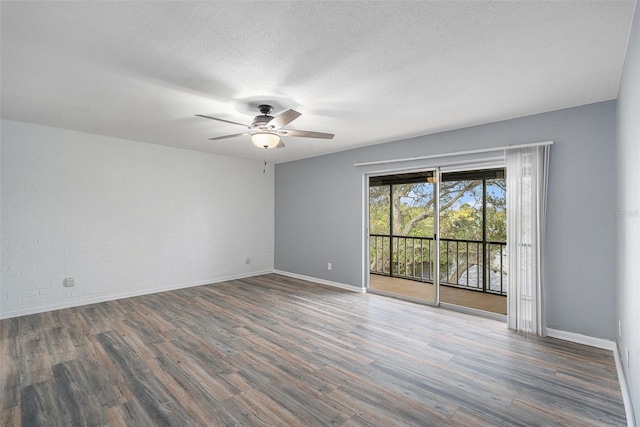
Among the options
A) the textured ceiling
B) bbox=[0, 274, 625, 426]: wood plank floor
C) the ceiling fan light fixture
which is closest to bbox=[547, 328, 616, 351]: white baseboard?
bbox=[0, 274, 625, 426]: wood plank floor

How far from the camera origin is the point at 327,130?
4.03m

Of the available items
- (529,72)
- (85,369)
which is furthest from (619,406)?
(85,369)

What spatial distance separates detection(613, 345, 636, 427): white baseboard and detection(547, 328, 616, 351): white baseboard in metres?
0.16

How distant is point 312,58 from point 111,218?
4.11m

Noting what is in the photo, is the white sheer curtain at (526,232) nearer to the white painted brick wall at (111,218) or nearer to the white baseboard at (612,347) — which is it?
the white baseboard at (612,347)

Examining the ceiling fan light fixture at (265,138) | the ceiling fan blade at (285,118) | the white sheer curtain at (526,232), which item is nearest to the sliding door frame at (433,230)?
the white sheer curtain at (526,232)

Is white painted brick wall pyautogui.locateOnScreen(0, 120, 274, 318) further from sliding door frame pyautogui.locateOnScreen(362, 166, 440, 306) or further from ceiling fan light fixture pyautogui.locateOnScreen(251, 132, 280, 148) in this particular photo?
ceiling fan light fixture pyautogui.locateOnScreen(251, 132, 280, 148)

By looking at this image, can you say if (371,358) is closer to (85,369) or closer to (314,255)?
(85,369)

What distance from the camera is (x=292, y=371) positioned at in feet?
8.29

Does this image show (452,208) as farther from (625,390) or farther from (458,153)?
(625,390)

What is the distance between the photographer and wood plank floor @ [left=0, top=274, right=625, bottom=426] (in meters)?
1.99

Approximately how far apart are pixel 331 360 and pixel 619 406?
207 cm

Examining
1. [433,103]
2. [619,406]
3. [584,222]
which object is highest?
[433,103]

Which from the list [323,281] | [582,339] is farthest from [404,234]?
[582,339]
